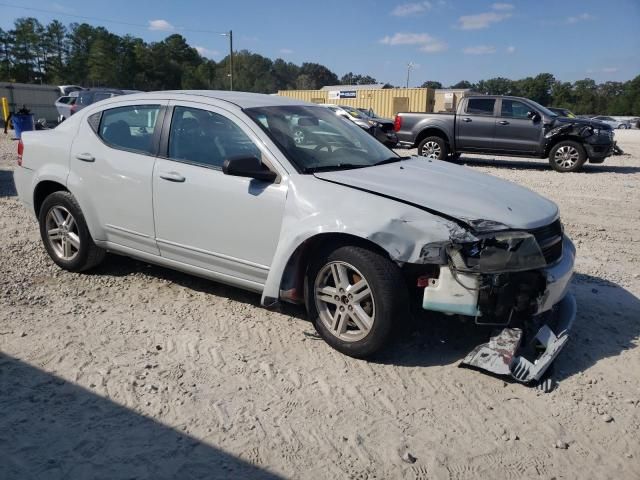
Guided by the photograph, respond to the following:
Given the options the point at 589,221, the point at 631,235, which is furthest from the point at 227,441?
the point at 589,221

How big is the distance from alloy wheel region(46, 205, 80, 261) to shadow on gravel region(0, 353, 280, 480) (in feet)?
6.51

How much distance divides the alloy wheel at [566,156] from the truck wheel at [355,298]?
1144cm

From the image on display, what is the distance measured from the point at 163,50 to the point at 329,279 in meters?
91.7

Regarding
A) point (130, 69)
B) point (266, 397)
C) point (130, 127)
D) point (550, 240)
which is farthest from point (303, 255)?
point (130, 69)

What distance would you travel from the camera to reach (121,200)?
4.32 metres

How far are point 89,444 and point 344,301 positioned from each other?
169cm

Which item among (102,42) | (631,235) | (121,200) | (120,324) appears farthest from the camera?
(102,42)

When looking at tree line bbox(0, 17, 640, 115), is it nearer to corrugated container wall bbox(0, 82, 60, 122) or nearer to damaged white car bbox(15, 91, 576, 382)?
corrugated container wall bbox(0, 82, 60, 122)

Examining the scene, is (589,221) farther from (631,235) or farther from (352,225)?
(352,225)

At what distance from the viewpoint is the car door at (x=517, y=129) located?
13.2 meters

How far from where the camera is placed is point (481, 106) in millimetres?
14078

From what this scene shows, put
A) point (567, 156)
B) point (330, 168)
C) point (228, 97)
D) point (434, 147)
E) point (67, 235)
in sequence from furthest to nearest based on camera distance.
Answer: point (434, 147) < point (567, 156) < point (67, 235) < point (228, 97) < point (330, 168)

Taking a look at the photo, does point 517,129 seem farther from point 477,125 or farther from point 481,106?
point 481,106

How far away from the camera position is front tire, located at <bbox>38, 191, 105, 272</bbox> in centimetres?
468
